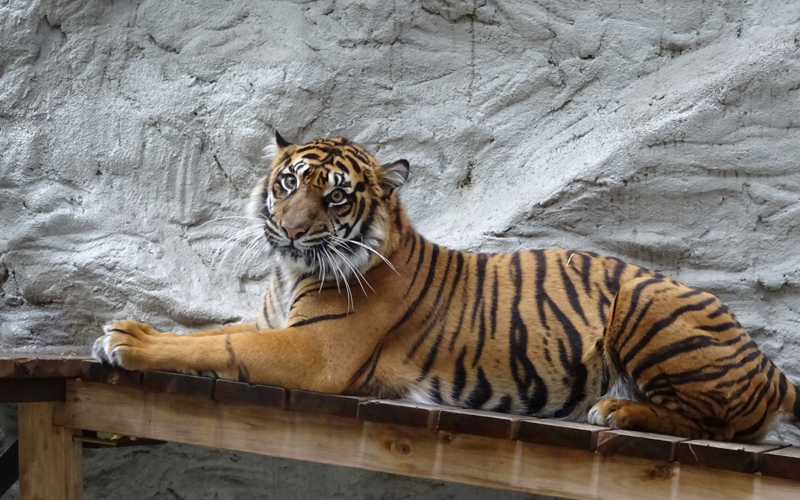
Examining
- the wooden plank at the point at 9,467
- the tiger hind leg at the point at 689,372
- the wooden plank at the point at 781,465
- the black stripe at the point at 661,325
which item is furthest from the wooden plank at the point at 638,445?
the wooden plank at the point at 9,467

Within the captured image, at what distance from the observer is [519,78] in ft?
11.5

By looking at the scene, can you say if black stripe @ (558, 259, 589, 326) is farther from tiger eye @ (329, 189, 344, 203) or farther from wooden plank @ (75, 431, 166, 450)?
wooden plank @ (75, 431, 166, 450)

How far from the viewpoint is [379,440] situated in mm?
2150

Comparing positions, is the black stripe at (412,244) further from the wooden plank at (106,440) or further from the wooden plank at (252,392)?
the wooden plank at (106,440)

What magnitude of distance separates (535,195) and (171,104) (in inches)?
67.1

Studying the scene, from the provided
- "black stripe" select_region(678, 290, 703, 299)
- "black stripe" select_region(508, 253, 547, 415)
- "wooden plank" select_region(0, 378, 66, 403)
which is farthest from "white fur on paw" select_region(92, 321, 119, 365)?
"black stripe" select_region(678, 290, 703, 299)

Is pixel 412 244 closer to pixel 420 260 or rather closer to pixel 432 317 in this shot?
pixel 420 260

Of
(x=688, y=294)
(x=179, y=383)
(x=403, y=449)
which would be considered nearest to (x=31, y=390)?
(x=179, y=383)

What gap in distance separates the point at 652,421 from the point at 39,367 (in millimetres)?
1782

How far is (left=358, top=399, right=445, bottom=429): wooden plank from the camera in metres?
2.03

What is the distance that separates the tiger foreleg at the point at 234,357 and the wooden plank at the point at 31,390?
0.93 feet

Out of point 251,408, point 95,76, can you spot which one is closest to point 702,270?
point 251,408

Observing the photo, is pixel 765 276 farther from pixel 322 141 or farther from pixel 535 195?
pixel 322 141

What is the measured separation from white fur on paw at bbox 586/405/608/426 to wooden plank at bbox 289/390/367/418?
26.2 inches
